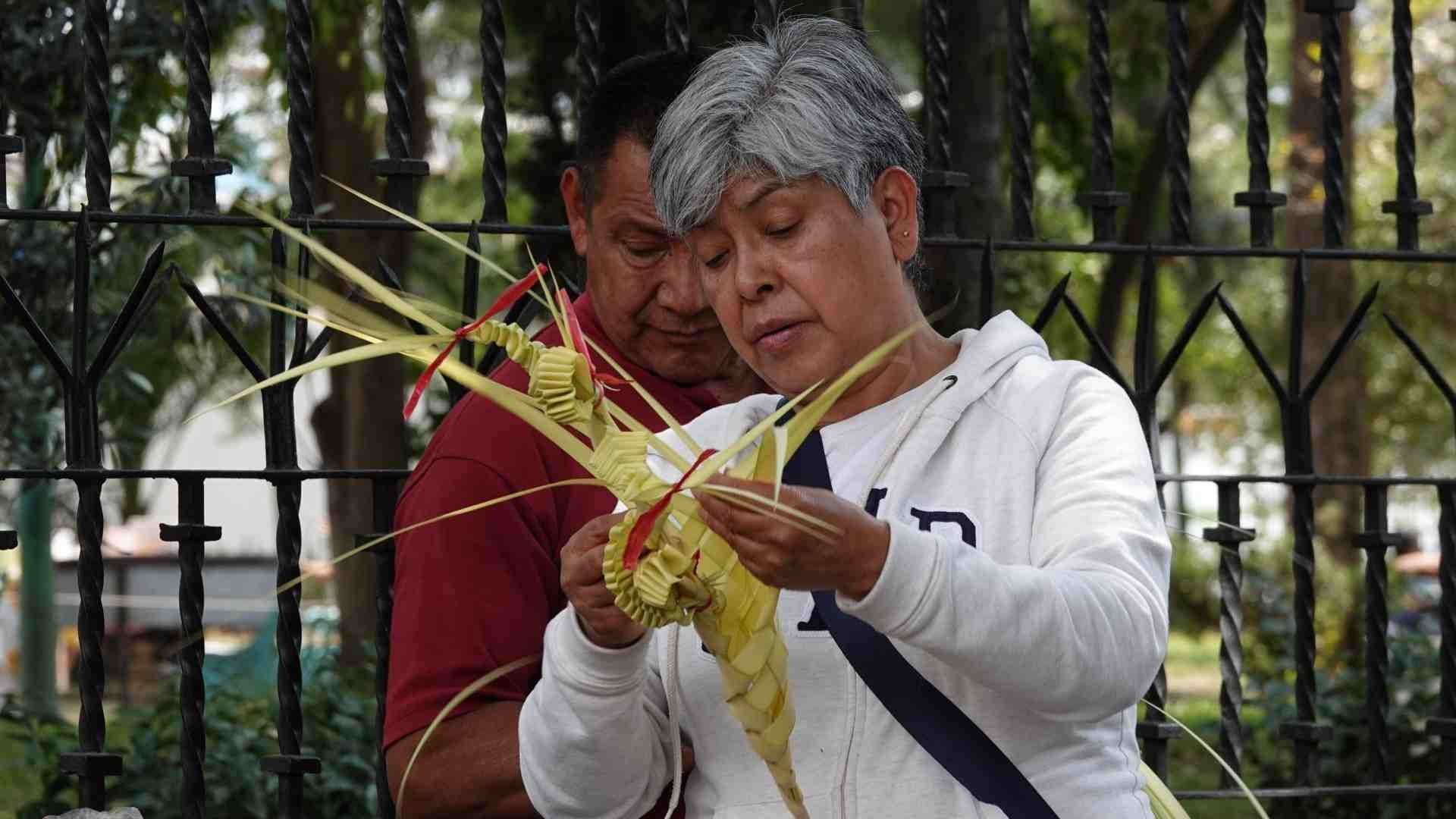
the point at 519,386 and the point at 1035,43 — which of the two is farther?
the point at 1035,43

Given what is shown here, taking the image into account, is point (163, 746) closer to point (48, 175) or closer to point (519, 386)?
point (48, 175)

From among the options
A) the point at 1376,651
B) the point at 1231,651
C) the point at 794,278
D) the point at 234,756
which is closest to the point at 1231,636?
the point at 1231,651

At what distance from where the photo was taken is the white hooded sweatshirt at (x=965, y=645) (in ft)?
5.74

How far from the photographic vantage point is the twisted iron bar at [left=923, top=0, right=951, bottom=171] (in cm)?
326

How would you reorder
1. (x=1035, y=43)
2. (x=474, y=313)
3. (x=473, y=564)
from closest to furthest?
1. (x=473, y=564)
2. (x=474, y=313)
3. (x=1035, y=43)

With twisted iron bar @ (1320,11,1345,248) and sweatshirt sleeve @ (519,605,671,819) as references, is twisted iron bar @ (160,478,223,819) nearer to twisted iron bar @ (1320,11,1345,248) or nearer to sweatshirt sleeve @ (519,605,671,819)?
sweatshirt sleeve @ (519,605,671,819)

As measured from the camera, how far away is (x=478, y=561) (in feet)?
7.67

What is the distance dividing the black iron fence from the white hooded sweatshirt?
886 mm

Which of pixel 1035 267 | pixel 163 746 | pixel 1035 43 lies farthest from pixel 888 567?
pixel 1035 267

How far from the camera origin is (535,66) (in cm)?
805

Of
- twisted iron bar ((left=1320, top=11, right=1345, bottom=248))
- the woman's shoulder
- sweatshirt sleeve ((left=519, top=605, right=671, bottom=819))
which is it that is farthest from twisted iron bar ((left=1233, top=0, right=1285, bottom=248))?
sweatshirt sleeve ((left=519, top=605, right=671, bottom=819))

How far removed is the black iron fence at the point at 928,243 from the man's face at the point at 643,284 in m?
0.34

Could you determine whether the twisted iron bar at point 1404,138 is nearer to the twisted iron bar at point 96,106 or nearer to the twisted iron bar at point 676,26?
the twisted iron bar at point 676,26

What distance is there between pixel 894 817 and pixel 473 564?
715 mm
